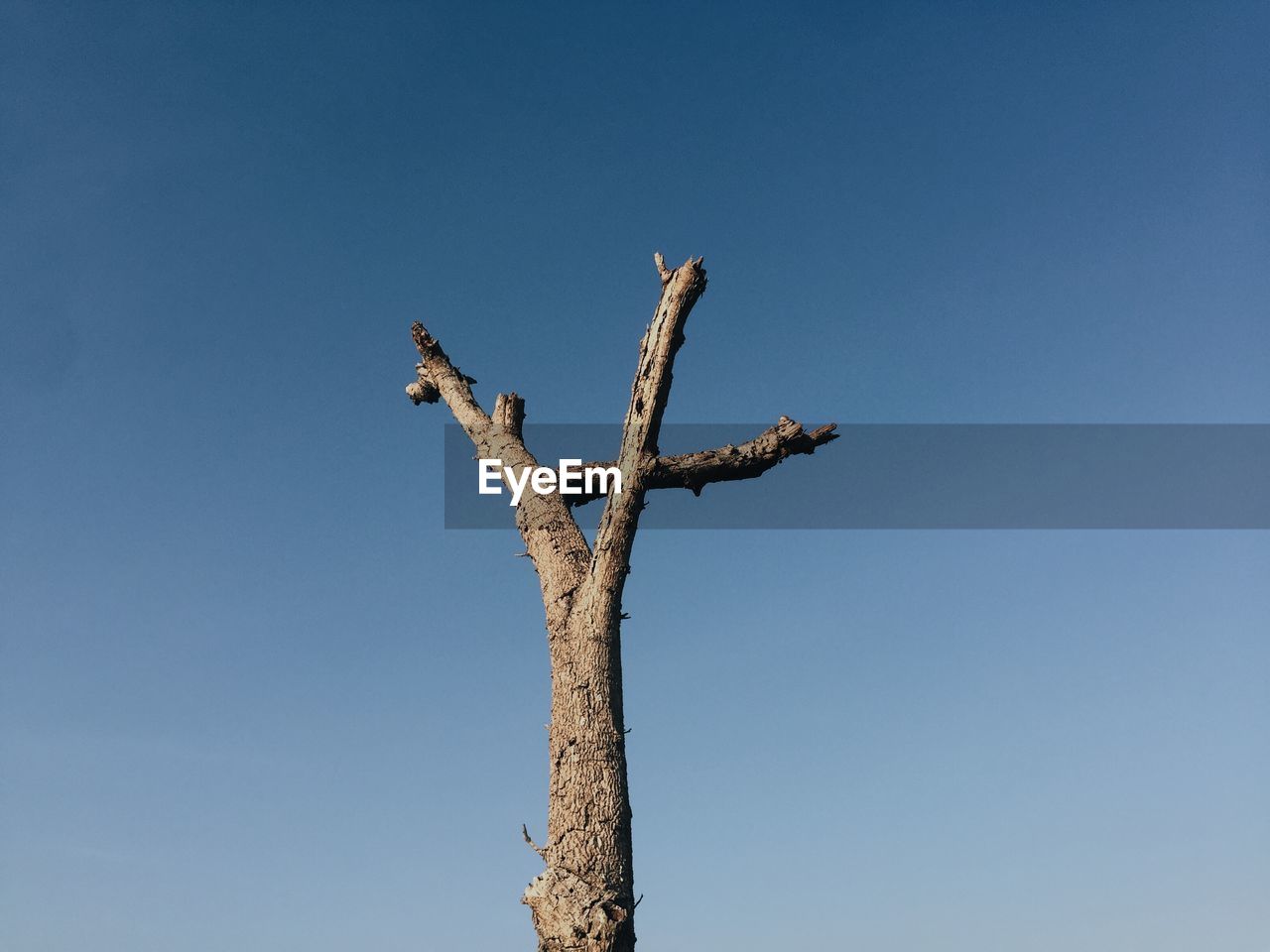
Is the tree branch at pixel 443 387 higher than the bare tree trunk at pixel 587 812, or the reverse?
the tree branch at pixel 443 387

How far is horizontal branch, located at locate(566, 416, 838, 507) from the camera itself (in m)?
7.80

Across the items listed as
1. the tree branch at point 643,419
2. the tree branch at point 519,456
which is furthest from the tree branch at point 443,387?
the tree branch at point 643,419

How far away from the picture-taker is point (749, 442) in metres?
7.99

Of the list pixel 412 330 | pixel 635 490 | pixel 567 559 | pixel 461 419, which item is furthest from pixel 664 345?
pixel 412 330

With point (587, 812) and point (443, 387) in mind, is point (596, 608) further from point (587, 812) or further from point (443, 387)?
point (443, 387)

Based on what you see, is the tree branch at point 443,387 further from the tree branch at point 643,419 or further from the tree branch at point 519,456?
the tree branch at point 643,419

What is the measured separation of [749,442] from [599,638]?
79.2 inches

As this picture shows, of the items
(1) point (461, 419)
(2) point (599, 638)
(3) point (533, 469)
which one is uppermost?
(1) point (461, 419)

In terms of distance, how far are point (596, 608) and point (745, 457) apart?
5.70ft

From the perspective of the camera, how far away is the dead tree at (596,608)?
20.7 ft

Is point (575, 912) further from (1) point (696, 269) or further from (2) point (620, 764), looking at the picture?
(1) point (696, 269)

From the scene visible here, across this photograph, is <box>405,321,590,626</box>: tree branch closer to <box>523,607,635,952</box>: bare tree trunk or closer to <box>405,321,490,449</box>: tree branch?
<box>405,321,490,449</box>: tree branch

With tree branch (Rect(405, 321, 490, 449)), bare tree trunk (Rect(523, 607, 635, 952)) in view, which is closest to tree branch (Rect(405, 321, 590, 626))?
tree branch (Rect(405, 321, 490, 449))

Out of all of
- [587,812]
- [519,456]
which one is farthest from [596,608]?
[519,456]
